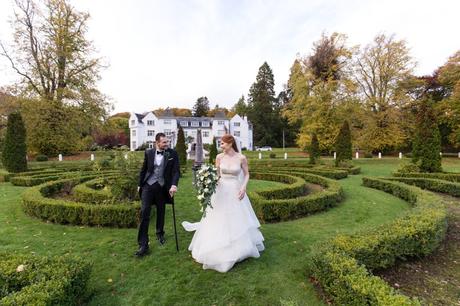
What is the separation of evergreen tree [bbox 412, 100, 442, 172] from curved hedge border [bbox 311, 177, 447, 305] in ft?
A: 31.2

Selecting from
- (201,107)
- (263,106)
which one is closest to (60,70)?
(263,106)

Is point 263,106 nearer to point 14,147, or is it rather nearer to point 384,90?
point 384,90

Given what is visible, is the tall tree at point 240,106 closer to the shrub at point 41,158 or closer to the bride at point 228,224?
the shrub at point 41,158

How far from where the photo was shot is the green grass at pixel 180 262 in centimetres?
338

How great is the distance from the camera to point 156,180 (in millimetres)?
4723

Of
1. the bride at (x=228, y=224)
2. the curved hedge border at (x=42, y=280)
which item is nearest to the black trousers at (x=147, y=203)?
the bride at (x=228, y=224)

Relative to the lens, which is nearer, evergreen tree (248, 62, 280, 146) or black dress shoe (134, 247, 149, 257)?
black dress shoe (134, 247, 149, 257)

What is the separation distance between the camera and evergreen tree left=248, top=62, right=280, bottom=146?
190 feet

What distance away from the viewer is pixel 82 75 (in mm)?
26656

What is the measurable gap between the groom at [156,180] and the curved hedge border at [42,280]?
1.36m

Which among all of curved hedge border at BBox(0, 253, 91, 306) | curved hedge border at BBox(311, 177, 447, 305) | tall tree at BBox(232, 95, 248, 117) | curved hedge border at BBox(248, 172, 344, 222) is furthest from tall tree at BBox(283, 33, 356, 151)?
tall tree at BBox(232, 95, 248, 117)

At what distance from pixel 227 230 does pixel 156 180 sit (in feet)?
5.29

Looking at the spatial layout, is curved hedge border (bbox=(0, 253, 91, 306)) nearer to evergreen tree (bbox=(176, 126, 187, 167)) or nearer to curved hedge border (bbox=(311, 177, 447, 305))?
curved hedge border (bbox=(311, 177, 447, 305))

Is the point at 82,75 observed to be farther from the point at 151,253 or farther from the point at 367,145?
the point at 367,145
